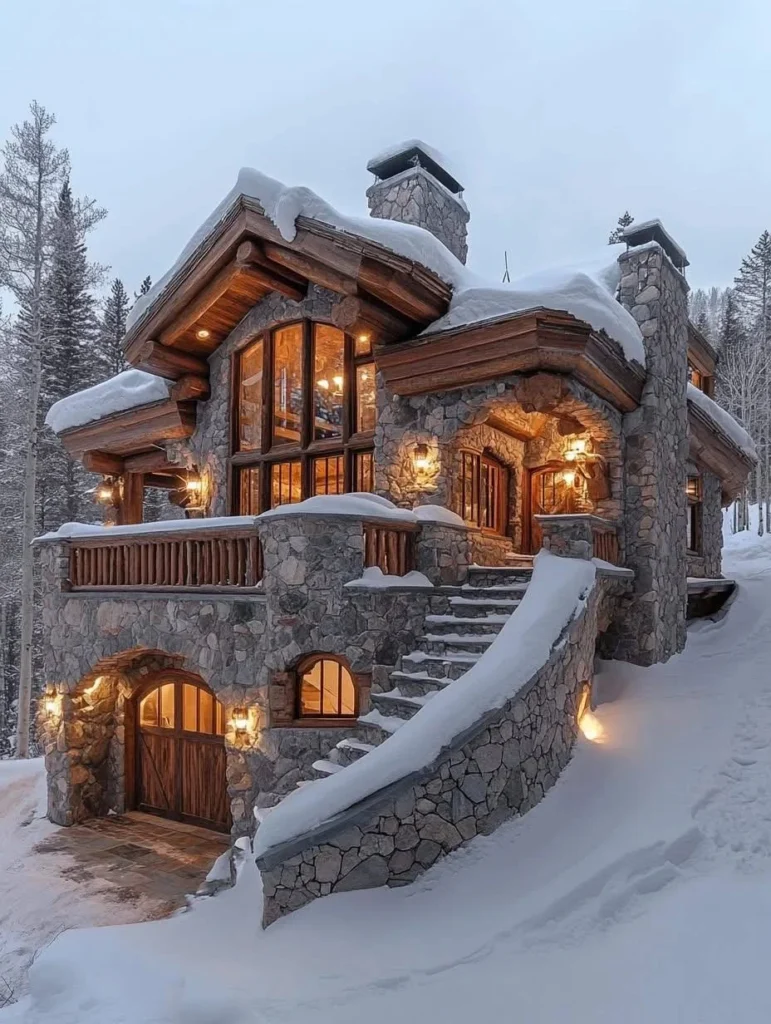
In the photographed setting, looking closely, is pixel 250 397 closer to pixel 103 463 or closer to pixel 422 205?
pixel 103 463

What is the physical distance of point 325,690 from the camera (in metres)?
7.95

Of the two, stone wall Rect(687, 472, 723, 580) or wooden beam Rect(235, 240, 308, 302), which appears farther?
stone wall Rect(687, 472, 723, 580)

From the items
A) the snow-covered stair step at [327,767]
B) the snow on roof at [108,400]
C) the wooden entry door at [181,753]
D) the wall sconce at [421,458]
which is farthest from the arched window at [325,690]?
the snow on roof at [108,400]

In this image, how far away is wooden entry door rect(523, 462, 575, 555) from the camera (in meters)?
12.0

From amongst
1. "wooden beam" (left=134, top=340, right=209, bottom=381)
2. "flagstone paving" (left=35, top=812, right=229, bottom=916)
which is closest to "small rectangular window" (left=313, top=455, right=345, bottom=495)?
"wooden beam" (left=134, top=340, right=209, bottom=381)

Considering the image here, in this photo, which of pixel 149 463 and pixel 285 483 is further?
pixel 149 463

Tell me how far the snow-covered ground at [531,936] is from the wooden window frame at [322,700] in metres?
1.86

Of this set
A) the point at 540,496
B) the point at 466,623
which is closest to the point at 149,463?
the point at 540,496

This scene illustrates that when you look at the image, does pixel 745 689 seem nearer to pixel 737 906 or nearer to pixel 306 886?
pixel 737 906

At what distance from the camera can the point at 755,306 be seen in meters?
28.8

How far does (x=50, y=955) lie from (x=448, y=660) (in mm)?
3897

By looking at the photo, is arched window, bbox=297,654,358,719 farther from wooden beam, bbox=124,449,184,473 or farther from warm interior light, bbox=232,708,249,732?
wooden beam, bbox=124,449,184,473

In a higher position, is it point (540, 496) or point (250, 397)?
point (250, 397)

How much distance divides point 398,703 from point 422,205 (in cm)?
873
